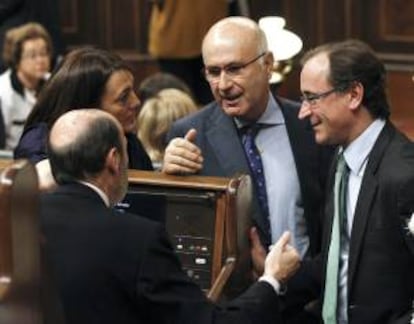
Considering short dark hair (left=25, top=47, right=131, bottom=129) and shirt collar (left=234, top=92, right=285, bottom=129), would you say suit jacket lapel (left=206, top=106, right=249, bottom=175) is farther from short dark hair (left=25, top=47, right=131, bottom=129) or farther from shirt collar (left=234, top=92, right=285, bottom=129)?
short dark hair (left=25, top=47, right=131, bottom=129)

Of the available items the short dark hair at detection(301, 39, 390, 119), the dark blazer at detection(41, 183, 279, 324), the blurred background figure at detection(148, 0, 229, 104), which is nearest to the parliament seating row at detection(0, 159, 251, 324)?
the dark blazer at detection(41, 183, 279, 324)

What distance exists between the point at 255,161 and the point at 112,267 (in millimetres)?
1018

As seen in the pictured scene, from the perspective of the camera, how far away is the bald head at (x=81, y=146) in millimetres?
2734

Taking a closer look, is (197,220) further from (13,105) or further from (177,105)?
(13,105)

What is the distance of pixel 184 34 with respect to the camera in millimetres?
7352

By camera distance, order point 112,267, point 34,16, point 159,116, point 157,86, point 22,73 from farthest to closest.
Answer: point 34,16 < point 22,73 < point 157,86 < point 159,116 < point 112,267

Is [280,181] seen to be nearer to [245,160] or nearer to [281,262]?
[245,160]

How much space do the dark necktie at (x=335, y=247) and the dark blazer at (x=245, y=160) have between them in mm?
291

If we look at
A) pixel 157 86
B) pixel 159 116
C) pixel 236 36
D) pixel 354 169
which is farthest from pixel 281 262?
pixel 157 86

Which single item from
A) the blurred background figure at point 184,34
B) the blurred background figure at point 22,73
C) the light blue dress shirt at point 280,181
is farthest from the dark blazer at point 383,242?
the blurred background figure at point 184,34

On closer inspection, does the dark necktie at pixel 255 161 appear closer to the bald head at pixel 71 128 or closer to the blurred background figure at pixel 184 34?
the bald head at pixel 71 128

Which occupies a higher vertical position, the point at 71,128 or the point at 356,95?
the point at 71,128

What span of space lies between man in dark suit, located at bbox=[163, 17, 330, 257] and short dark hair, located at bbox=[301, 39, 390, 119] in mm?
347

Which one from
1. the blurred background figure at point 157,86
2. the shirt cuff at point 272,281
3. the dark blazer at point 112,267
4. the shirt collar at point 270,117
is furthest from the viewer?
the blurred background figure at point 157,86
